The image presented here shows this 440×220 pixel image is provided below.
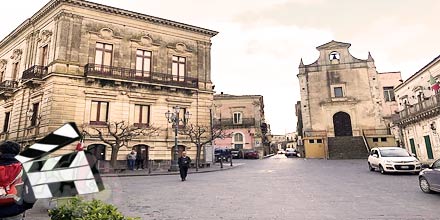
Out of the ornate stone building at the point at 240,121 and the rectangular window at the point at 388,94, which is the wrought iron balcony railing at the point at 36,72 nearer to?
the ornate stone building at the point at 240,121

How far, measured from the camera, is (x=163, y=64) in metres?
25.3

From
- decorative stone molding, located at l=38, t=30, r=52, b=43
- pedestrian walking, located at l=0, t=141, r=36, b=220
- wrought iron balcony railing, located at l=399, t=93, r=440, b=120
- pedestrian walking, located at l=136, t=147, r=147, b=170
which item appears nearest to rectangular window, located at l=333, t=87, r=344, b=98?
wrought iron balcony railing, located at l=399, t=93, r=440, b=120

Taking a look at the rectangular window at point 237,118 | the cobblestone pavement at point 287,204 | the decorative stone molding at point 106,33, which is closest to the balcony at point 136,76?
the decorative stone molding at point 106,33

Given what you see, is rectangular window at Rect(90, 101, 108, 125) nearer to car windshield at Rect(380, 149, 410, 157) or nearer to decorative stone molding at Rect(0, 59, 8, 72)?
decorative stone molding at Rect(0, 59, 8, 72)

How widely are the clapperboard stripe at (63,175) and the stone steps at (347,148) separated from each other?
32159 millimetres

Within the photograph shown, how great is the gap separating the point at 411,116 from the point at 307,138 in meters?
11.6

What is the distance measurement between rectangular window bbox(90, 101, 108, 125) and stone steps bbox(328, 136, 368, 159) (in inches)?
963

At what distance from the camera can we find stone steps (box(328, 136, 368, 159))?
30.6m

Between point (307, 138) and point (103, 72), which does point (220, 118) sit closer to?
point (307, 138)

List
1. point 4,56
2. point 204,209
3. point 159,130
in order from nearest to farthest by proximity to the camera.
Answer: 1. point 204,209
2. point 159,130
3. point 4,56

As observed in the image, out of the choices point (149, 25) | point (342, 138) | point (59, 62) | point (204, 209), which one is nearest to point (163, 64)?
point (149, 25)

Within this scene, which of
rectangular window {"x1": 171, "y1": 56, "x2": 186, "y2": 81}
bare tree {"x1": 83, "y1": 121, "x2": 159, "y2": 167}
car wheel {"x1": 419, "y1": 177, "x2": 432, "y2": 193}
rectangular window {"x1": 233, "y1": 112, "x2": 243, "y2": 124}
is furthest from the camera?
rectangular window {"x1": 233, "y1": 112, "x2": 243, "y2": 124}

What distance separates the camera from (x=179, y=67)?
1041 inches

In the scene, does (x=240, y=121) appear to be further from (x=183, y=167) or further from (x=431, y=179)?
(x=431, y=179)
